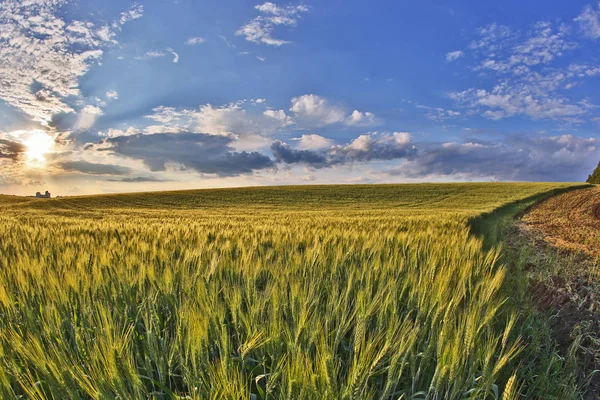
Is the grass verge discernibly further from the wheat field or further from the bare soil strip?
the wheat field

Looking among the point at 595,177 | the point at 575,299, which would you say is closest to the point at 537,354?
the point at 575,299

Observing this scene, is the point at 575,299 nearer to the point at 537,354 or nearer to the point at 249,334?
Answer: the point at 537,354

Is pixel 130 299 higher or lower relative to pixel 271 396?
higher

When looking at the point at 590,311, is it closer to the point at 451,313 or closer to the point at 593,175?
the point at 451,313

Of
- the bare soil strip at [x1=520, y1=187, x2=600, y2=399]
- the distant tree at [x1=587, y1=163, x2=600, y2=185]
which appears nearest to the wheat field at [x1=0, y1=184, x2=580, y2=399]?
the bare soil strip at [x1=520, y1=187, x2=600, y2=399]

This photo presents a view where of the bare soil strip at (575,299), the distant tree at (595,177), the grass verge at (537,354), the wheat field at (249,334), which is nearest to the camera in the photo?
the wheat field at (249,334)

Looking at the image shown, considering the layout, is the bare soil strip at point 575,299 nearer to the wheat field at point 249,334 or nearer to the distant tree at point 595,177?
the wheat field at point 249,334

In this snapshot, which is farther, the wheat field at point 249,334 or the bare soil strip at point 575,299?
the bare soil strip at point 575,299

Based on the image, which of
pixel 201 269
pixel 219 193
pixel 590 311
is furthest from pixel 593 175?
pixel 201 269

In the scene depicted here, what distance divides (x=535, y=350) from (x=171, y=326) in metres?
2.69

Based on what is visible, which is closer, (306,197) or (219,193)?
(306,197)

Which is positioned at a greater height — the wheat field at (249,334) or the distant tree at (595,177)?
the distant tree at (595,177)

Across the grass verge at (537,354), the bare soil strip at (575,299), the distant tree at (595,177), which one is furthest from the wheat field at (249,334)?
the distant tree at (595,177)

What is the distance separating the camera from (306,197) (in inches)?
1689
